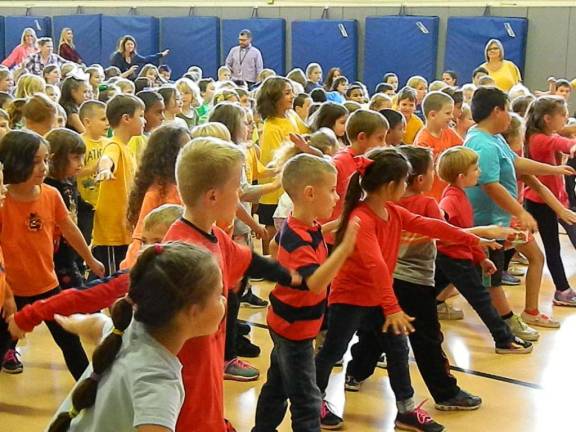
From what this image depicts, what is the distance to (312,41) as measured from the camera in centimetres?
1647

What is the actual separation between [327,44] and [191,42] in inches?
130

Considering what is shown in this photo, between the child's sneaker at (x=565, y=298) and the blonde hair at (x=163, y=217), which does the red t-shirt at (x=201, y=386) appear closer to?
the blonde hair at (x=163, y=217)

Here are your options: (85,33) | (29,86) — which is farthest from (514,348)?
(85,33)

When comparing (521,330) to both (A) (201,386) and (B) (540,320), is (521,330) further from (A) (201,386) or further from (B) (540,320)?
(A) (201,386)

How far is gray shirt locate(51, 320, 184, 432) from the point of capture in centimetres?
188

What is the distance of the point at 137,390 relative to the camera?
6.26 feet

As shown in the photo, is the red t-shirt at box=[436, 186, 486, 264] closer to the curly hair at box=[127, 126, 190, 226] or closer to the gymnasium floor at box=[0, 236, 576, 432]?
the gymnasium floor at box=[0, 236, 576, 432]

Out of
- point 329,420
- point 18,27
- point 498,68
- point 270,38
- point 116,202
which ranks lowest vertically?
point 329,420

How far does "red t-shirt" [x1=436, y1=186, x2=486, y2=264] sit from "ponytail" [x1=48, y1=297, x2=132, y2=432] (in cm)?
290

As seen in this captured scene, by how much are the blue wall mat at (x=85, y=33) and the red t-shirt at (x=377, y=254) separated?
16.1m

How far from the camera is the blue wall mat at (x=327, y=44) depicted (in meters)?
16.1

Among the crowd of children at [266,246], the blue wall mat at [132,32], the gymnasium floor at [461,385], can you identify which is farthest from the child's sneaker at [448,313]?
the blue wall mat at [132,32]

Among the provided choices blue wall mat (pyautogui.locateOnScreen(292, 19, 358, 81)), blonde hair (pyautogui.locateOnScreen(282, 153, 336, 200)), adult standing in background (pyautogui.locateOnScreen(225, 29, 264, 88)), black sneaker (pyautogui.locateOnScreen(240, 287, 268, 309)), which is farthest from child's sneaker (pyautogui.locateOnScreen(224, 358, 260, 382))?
blue wall mat (pyautogui.locateOnScreen(292, 19, 358, 81))

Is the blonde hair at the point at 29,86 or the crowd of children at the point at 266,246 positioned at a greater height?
the blonde hair at the point at 29,86
